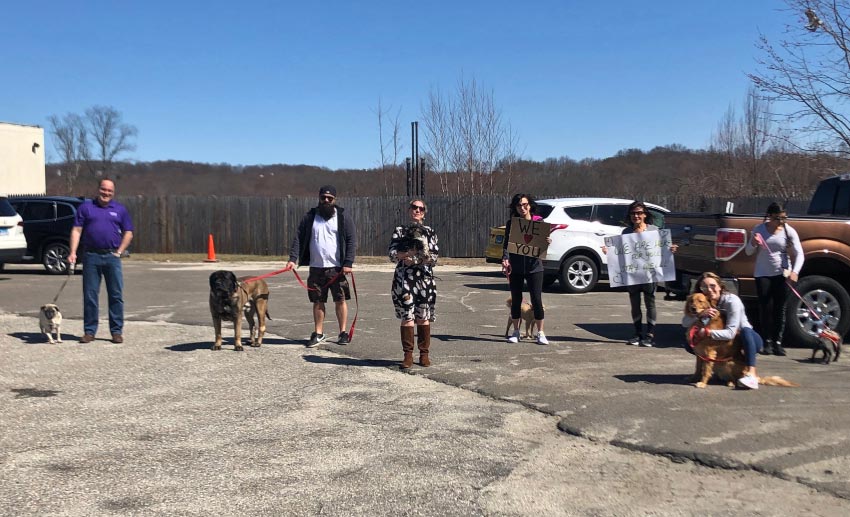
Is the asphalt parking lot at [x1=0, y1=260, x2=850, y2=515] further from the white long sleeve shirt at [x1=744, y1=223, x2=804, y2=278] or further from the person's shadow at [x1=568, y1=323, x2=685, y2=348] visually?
the white long sleeve shirt at [x1=744, y1=223, x2=804, y2=278]

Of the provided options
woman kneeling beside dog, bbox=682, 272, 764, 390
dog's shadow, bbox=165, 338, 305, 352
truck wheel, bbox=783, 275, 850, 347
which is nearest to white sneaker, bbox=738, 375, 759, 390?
woman kneeling beside dog, bbox=682, 272, 764, 390

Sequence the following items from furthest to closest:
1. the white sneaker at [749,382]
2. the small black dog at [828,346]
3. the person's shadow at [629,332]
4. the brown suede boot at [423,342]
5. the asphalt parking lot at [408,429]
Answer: the person's shadow at [629,332]
the small black dog at [828,346]
the brown suede boot at [423,342]
the white sneaker at [749,382]
the asphalt parking lot at [408,429]

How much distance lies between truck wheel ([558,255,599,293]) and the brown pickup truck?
5133 millimetres

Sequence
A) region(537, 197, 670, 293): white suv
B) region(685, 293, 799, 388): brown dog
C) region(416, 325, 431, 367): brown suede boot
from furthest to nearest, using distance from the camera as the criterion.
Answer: region(537, 197, 670, 293): white suv → region(416, 325, 431, 367): brown suede boot → region(685, 293, 799, 388): brown dog

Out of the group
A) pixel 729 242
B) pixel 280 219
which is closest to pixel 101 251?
pixel 729 242

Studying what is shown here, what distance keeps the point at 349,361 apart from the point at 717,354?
3700 mm

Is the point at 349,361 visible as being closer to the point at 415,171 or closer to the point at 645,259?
the point at 645,259

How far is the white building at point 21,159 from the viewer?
33125 mm

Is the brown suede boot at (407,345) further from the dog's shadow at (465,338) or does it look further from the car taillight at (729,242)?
the car taillight at (729,242)

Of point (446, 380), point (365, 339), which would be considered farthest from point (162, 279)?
point (446, 380)

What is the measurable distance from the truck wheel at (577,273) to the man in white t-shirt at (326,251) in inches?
255

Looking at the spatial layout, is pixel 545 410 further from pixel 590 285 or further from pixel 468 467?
pixel 590 285

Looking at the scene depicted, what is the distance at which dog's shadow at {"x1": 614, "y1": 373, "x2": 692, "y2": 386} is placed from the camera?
6.90 m

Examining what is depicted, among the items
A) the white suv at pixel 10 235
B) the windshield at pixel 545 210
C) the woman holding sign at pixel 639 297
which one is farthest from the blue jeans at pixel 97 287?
the white suv at pixel 10 235
